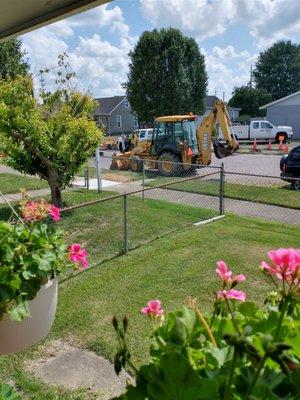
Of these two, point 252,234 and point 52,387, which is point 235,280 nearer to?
point 52,387

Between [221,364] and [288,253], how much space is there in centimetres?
28

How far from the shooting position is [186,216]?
29.6ft

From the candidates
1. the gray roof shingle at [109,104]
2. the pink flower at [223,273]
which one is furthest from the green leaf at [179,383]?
the gray roof shingle at [109,104]

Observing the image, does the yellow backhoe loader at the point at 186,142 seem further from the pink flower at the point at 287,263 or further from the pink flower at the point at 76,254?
the pink flower at the point at 287,263

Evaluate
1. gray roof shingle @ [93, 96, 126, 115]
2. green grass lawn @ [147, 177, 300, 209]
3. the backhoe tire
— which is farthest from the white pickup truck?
gray roof shingle @ [93, 96, 126, 115]

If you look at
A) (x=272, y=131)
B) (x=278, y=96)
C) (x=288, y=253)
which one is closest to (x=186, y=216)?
(x=288, y=253)

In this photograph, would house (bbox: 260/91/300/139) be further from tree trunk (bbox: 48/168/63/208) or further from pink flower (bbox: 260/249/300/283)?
pink flower (bbox: 260/249/300/283)

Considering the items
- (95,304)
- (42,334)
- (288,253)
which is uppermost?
(288,253)

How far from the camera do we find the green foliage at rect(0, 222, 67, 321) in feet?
4.43

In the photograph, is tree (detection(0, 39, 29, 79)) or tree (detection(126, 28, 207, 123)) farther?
tree (detection(126, 28, 207, 123))

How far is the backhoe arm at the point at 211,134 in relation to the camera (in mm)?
14984

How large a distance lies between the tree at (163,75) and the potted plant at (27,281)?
122ft

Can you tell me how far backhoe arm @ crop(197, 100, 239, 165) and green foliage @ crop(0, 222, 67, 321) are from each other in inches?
547

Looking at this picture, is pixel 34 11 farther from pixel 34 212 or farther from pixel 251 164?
pixel 251 164
